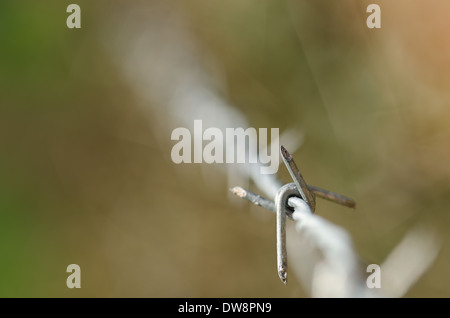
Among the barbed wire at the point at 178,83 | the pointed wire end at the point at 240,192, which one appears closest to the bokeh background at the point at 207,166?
the barbed wire at the point at 178,83

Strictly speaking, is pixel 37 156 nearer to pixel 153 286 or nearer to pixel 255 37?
pixel 153 286

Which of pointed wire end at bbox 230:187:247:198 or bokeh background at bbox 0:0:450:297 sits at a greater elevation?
bokeh background at bbox 0:0:450:297

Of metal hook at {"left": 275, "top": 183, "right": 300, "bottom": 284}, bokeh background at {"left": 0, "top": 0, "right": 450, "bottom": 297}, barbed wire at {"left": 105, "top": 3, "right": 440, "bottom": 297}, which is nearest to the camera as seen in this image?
metal hook at {"left": 275, "top": 183, "right": 300, "bottom": 284}

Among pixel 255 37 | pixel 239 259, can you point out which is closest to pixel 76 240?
pixel 239 259

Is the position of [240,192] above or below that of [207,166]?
below

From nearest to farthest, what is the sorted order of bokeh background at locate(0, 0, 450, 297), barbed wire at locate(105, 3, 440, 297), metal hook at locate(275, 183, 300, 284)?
metal hook at locate(275, 183, 300, 284) → barbed wire at locate(105, 3, 440, 297) → bokeh background at locate(0, 0, 450, 297)

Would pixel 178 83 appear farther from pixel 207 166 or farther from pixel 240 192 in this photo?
pixel 240 192

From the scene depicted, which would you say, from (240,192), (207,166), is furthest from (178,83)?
(240,192)

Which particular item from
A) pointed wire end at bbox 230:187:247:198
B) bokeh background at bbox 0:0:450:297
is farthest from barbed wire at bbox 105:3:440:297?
pointed wire end at bbox 230:187:247:198

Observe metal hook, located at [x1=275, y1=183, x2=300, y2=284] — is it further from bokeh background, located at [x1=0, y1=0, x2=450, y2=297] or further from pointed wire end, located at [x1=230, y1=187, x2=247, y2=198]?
bokeh background, located at [x1=0, y1=0, x2=450, y2=297]
